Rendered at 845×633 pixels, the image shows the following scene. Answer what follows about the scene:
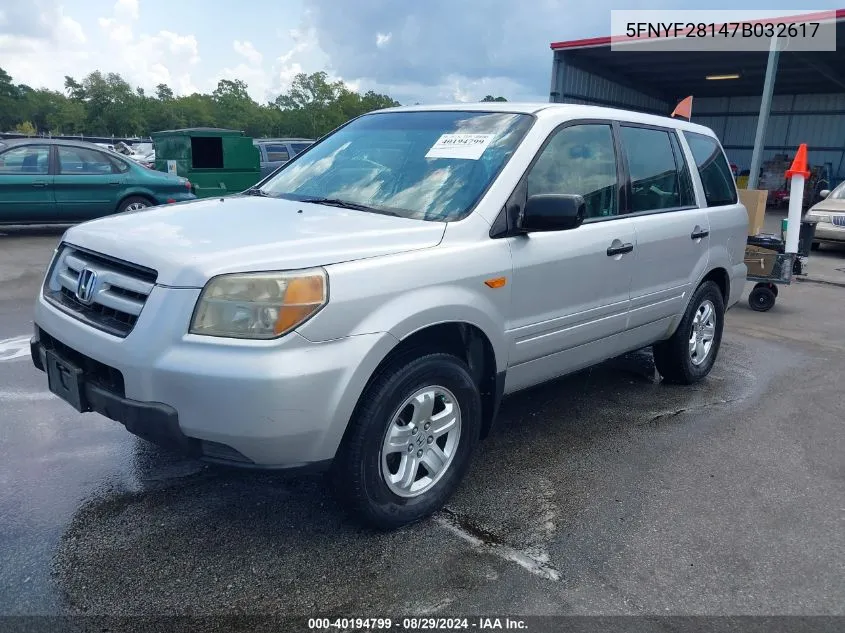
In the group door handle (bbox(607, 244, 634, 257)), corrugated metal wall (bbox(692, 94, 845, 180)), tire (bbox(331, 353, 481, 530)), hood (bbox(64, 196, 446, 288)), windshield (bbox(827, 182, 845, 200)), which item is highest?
corrugated metal wall (bbox(692, 94, 845, 180))

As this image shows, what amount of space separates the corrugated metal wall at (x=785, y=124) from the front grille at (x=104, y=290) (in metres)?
29.0

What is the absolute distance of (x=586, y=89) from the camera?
777 inches

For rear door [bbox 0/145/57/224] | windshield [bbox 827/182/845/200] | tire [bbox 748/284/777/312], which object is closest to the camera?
tire [bbox 748/284/777/312]

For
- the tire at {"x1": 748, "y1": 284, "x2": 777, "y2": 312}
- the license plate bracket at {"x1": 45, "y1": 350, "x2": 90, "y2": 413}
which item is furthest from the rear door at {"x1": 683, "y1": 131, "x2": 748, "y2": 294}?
the license plate bracket at {"x1": 45, "y1": 350, "x2": 90, "y2": 413}

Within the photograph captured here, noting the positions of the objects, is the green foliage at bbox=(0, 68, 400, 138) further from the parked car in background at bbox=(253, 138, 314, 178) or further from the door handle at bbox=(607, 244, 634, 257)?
the door handle at bbox=(607, 244, 634, 257)

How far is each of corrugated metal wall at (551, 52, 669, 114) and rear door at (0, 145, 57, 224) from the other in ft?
40.3

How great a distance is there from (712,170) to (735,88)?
79.4 feet

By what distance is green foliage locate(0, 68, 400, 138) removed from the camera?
66.4 m

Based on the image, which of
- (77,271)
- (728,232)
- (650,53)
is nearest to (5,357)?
(77,271)

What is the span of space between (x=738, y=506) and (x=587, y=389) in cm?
170

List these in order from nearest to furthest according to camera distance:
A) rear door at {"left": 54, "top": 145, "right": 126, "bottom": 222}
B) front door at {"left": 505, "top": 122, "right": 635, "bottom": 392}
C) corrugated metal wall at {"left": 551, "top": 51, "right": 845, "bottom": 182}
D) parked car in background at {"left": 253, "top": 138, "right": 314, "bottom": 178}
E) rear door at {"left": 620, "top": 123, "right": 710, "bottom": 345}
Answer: front door at {"left": 505, "top": 122, "right": 635, "bottom": 392} < rear door at {"left": 620, "top": 123, "right": 710, "bottom": 345} < rear door at {"left": 54, "top": 145, "right": 126, "bottom": 222} < parked car in background at {"left": 253, "top": 138, "right": 314, "bottom": 178} < corrugated metal wall at {"left": 551, "top": 51, "right": 845, "bottom": 182}

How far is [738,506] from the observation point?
3.34 metres

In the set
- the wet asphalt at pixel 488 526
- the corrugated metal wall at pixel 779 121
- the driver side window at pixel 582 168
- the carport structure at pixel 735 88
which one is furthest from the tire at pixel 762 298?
the corrugated metal wall at pixel 779 121

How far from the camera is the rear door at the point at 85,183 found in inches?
418
